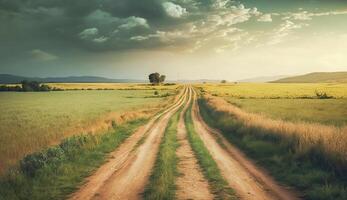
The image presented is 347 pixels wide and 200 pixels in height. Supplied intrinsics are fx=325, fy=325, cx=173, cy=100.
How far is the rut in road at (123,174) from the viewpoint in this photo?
37.5 ft

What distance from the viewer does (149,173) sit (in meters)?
14.1

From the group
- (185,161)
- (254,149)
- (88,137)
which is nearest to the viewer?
(185,161)

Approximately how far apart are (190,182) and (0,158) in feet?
33.6

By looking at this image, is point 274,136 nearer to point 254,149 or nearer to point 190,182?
point 254,149

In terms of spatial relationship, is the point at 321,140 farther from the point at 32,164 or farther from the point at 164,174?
the point at 32,164

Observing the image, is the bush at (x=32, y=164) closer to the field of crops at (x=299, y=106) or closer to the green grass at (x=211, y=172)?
the green grass at (x=211, y=172)

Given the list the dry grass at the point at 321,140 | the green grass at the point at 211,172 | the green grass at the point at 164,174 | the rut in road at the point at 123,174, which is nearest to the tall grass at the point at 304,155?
the dry grass at the point at 321,140

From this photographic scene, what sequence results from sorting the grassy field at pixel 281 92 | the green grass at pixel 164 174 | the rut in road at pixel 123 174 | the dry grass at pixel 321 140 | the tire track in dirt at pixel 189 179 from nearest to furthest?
the green grass at pixel 164 174
the tire track in dirt at pixel 189 179
the rut in road at pixel 123 174
the dry grass at pixel 321 140
the grassy field at pixel 281 92

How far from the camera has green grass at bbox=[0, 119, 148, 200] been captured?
1168 centimetres

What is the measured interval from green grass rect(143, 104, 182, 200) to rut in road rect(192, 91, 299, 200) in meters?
2.19

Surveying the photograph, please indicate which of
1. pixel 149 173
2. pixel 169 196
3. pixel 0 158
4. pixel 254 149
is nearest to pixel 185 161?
pixel 149 173

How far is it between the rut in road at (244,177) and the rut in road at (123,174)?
135 inches

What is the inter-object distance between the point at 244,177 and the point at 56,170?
26.8ft

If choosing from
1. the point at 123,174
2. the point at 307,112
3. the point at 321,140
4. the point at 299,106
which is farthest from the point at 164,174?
the point at 299,106
